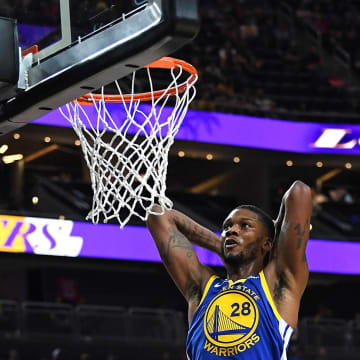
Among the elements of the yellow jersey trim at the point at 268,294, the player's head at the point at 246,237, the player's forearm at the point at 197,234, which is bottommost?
the player's forearm at the point at 197,234

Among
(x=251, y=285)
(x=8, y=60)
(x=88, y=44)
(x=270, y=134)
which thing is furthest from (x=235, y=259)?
(x=270, y=134)

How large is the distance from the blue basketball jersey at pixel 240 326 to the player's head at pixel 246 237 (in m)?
0.10

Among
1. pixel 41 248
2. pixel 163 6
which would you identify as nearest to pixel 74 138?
pixel 41 248

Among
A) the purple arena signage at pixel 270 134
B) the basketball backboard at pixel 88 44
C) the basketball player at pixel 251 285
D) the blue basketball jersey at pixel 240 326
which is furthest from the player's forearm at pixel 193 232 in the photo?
the purple arena signage at pixel 270 134

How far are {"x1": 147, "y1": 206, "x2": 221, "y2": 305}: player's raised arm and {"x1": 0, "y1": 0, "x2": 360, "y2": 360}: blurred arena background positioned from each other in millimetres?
7752

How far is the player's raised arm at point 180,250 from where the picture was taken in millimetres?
4430

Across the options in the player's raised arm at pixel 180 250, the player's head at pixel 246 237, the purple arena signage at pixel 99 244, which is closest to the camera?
the player's head at pixel 246 237

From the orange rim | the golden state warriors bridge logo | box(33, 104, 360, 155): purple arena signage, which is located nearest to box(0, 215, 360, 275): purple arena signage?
box(33, 104, 360, 155): purple arena signage

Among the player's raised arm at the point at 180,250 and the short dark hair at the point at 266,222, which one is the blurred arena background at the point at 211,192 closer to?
the player's raised arm at the point at 180,250

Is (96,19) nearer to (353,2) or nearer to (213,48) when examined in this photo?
(213,48)

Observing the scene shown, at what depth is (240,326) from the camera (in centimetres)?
406

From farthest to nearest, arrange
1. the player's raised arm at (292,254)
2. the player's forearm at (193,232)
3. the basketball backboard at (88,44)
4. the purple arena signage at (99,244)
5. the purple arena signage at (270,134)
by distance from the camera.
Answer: the purple arena signage at (270,134)
the purple arena signage at (99,244)
the player's forearm at (193,232)
the player's raised arm at (292,254)
the basketball backboard at (88,44)

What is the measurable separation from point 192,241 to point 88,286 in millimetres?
13254

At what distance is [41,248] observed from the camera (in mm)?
13992
